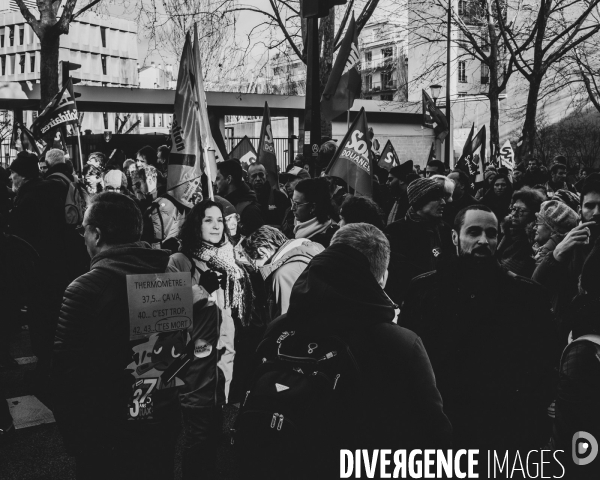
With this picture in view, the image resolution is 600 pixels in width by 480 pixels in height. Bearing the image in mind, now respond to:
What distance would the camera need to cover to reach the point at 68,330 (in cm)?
304

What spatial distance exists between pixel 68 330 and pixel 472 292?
69.7 inches

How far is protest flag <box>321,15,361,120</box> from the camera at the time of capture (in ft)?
31.4

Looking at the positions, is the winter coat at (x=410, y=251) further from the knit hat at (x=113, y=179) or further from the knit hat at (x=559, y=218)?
the knit hat at (x=113, y=179)

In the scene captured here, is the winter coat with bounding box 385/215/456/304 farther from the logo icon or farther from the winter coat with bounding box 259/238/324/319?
the logo icon

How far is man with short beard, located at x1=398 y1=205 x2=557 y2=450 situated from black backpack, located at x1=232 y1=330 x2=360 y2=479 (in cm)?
106

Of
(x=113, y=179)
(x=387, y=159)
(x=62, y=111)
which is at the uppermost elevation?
(x=62, y=111)

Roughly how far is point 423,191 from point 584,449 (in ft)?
10.2

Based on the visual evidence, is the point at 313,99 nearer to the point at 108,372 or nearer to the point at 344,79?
the point at 344,79

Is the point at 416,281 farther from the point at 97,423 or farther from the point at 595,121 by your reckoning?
the point at 595,121

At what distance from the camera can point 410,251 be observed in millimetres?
5652

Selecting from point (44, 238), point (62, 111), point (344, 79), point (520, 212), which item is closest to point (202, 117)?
point (44, 238)

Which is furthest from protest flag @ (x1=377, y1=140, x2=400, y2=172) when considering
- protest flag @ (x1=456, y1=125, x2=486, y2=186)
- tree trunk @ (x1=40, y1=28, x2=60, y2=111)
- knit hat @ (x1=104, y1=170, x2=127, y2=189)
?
tree trunk @ (x1=40, y1=28, x2=60, y2=111)

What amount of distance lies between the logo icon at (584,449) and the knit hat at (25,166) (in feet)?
19.1

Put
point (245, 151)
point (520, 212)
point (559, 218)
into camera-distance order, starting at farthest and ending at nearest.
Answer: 1. point (245, 151)
2. point (520, 212)
3. point (559, 218)
